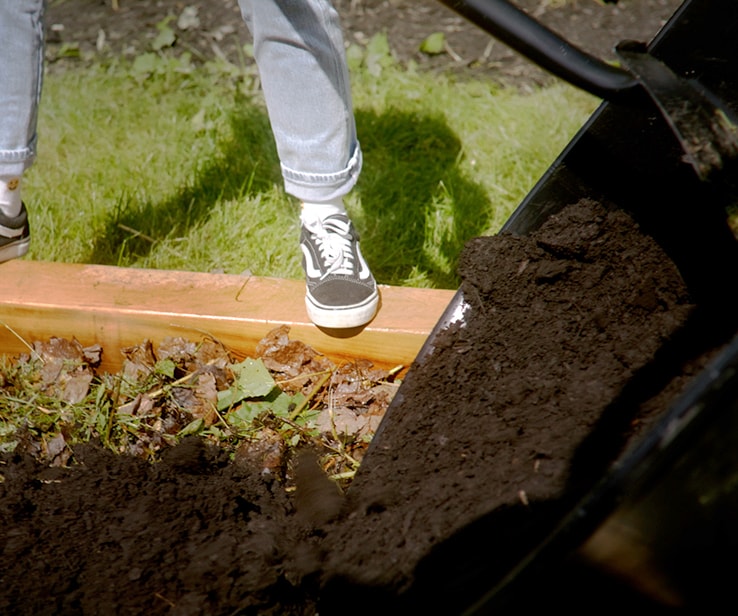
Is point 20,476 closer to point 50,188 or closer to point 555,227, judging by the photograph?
point 555,227

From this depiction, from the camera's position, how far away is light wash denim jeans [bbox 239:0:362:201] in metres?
1.74

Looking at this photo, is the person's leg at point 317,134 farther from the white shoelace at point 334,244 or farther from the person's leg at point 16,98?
the person's leg at point 16,98

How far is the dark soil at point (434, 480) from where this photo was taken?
1.23 meters

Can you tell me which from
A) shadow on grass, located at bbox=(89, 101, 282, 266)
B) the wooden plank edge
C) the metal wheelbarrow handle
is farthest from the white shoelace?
the metal wheelbarrow handle

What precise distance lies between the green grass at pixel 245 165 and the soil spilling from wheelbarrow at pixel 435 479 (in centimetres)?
84

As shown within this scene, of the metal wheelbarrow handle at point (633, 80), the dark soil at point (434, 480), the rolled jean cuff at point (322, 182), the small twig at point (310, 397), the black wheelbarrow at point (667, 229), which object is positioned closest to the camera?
the black wheelbarrow at point (667, 229)

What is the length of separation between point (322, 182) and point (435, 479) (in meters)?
0.94

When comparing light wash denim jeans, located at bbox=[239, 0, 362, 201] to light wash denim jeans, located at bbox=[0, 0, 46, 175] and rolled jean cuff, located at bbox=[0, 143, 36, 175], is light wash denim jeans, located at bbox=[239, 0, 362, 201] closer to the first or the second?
light wash denim jeans, located at bbox=[0, 0, 46, 175]

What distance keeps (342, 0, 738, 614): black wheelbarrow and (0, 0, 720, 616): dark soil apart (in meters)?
0.07

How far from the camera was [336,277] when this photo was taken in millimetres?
1928

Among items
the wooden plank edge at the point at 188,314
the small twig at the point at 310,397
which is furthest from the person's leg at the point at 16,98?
the small twig at the point at 310,397

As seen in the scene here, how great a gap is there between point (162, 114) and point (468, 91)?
4.85ft

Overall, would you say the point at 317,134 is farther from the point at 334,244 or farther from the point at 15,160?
the point at 15,160

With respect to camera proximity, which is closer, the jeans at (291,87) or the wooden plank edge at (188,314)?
the jeans at (291,87)
